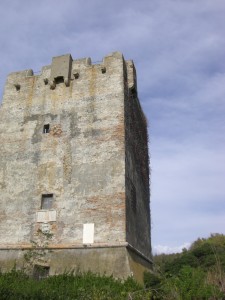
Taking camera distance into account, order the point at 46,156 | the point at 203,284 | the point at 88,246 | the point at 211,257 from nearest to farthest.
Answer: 1. the point at 203,284
2. the point at 88,246
3. the point at 46,156
4. the point at 211,257

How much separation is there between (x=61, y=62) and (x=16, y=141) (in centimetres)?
459

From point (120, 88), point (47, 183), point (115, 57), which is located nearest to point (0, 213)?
point (47, 183)

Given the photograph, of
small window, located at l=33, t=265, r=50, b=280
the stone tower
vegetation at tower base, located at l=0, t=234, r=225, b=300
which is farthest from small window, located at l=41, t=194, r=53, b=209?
vegetation at tower base, located at l=0, t=234, r=225, b=300

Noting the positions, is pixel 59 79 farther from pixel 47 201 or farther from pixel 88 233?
pixel 88 233

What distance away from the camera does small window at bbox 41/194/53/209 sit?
582 inches

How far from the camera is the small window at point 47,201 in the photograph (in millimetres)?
14789

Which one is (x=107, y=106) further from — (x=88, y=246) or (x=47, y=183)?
(x=88, y=246)

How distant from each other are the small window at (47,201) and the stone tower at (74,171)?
0.04 m

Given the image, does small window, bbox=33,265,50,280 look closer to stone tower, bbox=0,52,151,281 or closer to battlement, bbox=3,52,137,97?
stone tower, bbox=0,52,151,281

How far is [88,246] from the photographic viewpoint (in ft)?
43.6

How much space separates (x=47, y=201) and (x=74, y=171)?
1686mm

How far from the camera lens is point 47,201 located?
49.0 ft

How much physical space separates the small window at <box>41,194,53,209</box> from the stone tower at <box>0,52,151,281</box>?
1.7 inches

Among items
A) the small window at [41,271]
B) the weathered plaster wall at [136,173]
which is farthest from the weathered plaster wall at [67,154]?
the small window at [41,271]
